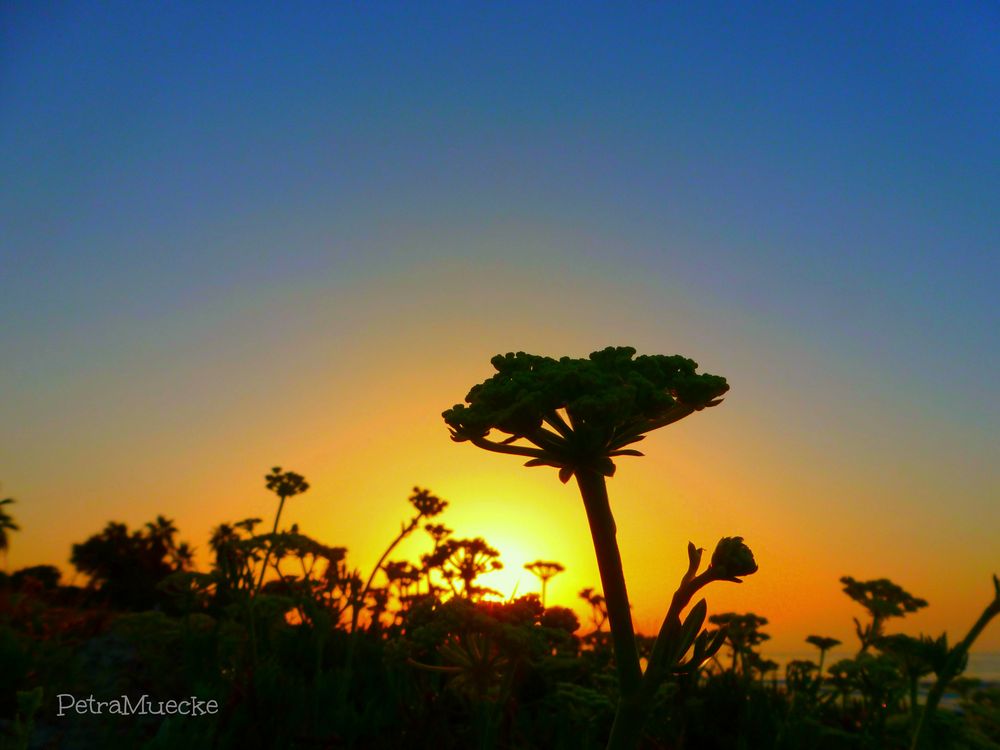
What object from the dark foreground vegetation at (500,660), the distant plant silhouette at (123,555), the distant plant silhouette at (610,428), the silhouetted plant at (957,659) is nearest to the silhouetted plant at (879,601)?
the dark foreground vegetation at (500,660)

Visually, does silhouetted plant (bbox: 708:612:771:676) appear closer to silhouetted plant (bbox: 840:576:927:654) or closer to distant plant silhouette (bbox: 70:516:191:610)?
silhouetted plant (bbox: 840:576:927:654)

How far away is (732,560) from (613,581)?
1.22 ft

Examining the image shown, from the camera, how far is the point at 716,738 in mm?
6137

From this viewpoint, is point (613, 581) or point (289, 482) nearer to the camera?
point (613, 581)

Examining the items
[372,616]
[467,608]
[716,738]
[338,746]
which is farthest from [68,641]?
[716,738]

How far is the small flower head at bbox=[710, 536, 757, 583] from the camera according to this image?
2299mm

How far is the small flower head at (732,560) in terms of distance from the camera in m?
2.30

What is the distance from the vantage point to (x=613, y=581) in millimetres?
2324

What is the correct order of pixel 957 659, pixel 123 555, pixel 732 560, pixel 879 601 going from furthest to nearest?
pixel 123 555 < pixel 879 601 < pixel 957 659 < pixel 732 560

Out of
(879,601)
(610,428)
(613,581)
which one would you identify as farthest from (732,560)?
(879,601)

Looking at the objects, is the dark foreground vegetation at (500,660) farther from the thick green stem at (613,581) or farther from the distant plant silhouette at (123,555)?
the distant plant silhouette at (123,555)

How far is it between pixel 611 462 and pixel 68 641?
28.9 ft

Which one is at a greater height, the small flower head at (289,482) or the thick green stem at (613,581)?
the small flower head at (289,482)

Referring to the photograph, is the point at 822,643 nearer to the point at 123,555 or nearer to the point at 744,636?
the point at 744,636
